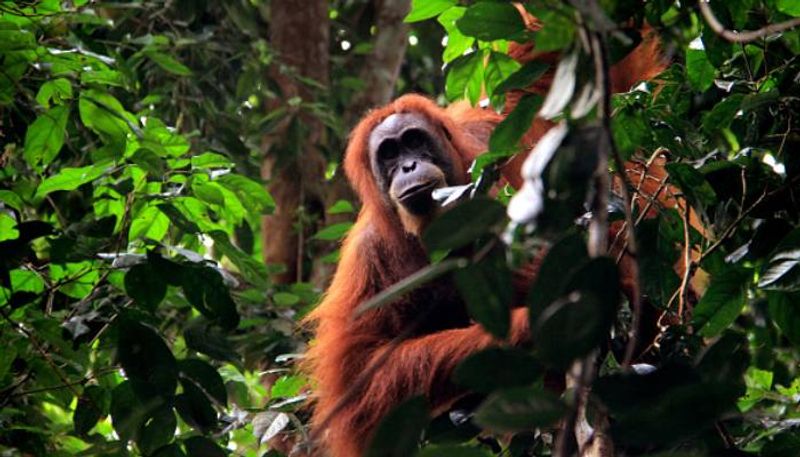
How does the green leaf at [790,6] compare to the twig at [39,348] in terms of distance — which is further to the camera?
the twig at [39,348]

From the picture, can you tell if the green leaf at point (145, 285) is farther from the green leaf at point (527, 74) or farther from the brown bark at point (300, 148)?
the brown bark at point (300, 148)

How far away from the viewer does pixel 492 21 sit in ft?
6.33

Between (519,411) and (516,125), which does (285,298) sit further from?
(519,411)

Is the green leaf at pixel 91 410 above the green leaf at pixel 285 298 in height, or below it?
above

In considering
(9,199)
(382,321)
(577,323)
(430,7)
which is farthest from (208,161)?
(577,323)

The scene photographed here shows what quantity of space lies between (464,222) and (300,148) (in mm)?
4750

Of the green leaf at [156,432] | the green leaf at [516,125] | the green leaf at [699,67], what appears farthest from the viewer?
the green leaf at [699,67]

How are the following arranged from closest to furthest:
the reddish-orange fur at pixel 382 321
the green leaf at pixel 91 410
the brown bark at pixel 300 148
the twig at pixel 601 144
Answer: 1. the twig at pixel 601 144
2. the green leaf at pixel 91 410
3. the reddish-orange fur at pixel 382 321
4. the brown bark at pixel 300 148

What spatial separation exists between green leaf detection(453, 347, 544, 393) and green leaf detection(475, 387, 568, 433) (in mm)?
81

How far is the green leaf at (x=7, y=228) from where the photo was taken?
2887 mm

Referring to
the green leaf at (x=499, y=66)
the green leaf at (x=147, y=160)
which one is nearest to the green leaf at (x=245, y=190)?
the green leaf at (x=147, y=160)

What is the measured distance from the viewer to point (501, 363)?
1194 millimetres

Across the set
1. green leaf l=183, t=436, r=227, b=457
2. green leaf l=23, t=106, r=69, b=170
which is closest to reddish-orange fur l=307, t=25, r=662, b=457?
green leaf l=23, t=106, r=69, b=170

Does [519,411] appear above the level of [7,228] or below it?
below
